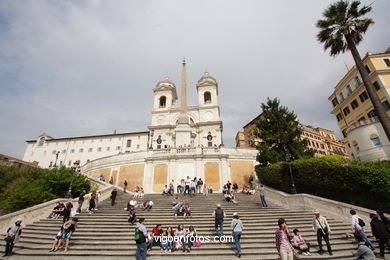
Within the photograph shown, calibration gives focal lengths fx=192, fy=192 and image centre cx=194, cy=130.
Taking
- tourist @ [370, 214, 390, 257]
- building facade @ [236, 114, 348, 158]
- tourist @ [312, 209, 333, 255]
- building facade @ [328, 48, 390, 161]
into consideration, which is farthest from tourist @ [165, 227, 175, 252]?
building facade @ [236, 114, 348, 158]

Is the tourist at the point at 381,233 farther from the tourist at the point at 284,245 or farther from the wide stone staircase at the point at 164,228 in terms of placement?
the tourist at the point at 284,245

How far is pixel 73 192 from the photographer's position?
16.8 meters

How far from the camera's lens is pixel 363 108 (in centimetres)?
2700

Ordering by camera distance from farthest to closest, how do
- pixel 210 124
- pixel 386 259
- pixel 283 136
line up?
pixel 210 124 → pixel 283 136 → pixel 386 259

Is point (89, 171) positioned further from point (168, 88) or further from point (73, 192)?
point (168, 88)

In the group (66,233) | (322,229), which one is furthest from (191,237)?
(66,233)

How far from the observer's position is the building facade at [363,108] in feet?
71.1

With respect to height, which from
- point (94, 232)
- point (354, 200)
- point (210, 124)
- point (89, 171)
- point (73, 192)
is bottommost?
point (94, 232)

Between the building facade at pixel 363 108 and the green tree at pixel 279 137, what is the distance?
28.4 feet

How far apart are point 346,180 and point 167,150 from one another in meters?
18.2

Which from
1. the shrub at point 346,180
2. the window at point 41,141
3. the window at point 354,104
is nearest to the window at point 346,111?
the window at point 354,104

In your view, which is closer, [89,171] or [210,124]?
[89,171]

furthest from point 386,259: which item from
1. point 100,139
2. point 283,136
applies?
point 100,139

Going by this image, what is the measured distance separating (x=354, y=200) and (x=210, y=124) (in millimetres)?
28783
